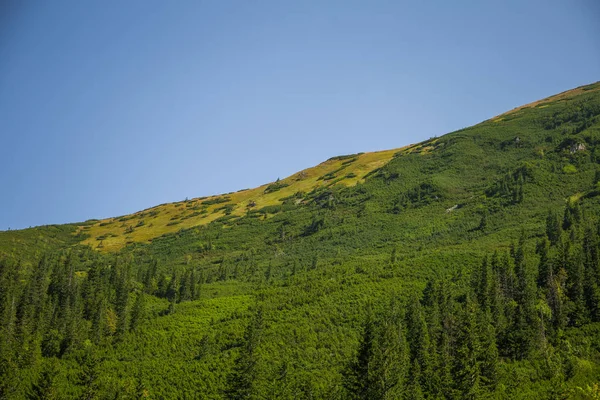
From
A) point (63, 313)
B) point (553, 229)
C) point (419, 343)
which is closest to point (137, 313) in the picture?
point (63, 313)

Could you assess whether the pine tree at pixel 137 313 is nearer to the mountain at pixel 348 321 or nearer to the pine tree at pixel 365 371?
the mountain at pixel 348 321

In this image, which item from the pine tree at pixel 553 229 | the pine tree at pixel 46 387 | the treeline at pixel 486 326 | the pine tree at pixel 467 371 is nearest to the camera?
the treeline at pixel 486 326

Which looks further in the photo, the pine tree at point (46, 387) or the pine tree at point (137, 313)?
the pine tree at point (137, 313)

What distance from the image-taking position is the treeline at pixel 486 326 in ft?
185

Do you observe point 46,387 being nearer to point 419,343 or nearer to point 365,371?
point 365,371

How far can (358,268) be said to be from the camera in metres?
138

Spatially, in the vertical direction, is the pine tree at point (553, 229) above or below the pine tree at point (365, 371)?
above

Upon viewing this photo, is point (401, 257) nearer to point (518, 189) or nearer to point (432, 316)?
point (432, 316)

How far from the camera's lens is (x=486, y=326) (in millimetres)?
82812

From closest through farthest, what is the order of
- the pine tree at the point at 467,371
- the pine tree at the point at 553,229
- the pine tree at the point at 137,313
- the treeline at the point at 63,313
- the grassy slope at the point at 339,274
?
the pine tree at the point at 467,371 < the grassy slope at the point at 339,274 < the treeline at the point at 63,313 < the pine tree at the point at 137,313 < the pine tree at the point at 553,229

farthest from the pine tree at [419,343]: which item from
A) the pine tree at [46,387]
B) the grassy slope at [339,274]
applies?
the pine tree at [46,387]

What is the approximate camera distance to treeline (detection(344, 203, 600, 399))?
185ft

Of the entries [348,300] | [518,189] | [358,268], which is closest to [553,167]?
[518,189]

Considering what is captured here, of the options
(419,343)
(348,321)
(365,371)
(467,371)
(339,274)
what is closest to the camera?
(365,371)
